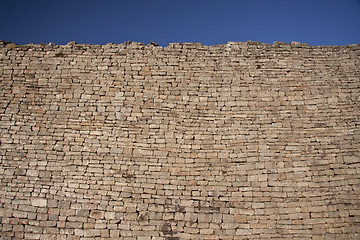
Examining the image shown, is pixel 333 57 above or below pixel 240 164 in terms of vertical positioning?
above

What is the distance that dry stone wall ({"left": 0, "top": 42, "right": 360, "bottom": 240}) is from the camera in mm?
6902

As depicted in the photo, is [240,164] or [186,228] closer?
[186,228]

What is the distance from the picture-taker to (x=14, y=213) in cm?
700

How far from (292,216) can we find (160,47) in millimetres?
5509

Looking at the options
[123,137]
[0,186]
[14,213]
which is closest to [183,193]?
[123,137]

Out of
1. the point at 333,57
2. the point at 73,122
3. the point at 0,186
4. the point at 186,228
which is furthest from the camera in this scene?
the point at 333,57

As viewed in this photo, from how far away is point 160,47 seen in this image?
8.75 meters

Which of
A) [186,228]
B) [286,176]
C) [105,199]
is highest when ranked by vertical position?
[286,176]

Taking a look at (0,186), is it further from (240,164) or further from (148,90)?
(240,164)

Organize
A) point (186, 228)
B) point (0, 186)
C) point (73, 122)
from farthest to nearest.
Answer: point (73, 122)
point (0, 186)
point (186, 228)

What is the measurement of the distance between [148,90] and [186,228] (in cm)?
361

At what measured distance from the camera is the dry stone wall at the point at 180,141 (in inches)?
272

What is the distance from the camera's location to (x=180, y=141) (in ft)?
25.1

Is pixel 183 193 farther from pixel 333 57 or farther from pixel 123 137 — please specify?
pixel 333 57
